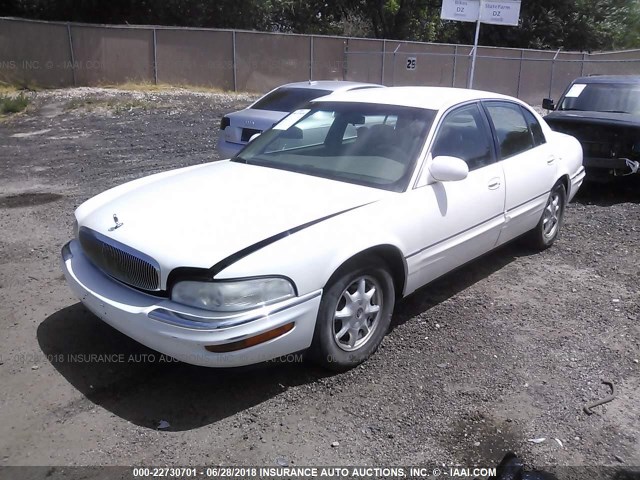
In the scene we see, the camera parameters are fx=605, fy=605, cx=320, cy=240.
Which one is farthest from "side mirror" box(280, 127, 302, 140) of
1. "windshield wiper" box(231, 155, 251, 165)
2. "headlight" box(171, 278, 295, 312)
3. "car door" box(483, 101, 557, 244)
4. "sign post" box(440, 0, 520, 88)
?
"sign post" box(440, 0, 520, 88)

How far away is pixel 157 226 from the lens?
3.42 meters


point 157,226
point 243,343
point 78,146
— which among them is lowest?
point 78,146

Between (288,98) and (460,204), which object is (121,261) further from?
(288,98)

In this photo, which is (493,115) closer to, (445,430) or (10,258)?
(445,430)

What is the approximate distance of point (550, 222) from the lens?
592 centimetres

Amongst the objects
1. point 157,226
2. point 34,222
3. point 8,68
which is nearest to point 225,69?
point 8,68

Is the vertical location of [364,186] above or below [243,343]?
above

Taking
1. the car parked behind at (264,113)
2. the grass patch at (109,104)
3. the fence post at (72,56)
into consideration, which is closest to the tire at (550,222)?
the car parked behind at (264,113)

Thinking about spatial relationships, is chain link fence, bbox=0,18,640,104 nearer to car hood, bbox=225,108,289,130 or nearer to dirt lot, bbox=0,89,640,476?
car hood, bbox=225,108,289,130

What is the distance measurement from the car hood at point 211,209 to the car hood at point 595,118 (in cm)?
516

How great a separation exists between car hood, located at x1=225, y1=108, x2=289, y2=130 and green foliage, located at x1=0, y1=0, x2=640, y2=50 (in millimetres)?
18809

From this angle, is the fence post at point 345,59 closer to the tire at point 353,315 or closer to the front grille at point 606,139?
the front grille at point 606,139

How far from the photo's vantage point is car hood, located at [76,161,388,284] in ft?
10.5

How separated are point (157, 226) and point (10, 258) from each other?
2.75 metres
